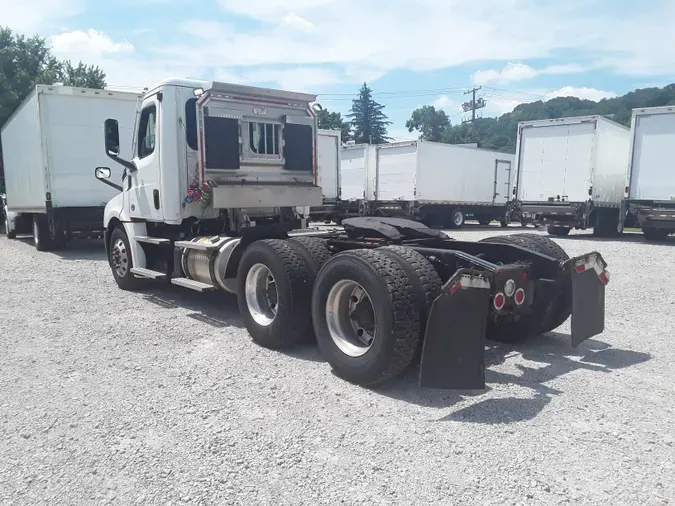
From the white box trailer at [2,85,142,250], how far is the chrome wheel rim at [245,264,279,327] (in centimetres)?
798

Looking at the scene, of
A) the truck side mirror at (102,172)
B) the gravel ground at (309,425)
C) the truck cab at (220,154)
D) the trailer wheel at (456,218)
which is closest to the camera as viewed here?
the gravel ground at (309,425)

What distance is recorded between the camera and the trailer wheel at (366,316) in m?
3.88

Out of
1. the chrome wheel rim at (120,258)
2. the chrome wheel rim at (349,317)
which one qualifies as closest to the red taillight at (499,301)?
the chrome wheel rim at (349,317)

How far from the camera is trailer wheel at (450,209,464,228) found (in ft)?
79.7

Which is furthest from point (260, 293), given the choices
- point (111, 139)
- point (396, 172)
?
point (396, 172)

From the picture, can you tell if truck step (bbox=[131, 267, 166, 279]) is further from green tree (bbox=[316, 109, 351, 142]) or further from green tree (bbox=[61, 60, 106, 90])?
green tree (bbox=[316, 109, 351, 142])

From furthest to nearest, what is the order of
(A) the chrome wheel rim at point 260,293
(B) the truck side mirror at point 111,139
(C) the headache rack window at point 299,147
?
(B) the truck side mirror at point 111,139, (C) the headache rack window at point 299,147, (A) the chrome wheel rim at point 260,293

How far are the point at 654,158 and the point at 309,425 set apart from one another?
15.9m

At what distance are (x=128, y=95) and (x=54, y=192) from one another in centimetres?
291

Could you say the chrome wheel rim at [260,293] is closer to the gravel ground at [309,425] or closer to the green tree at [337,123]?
the gravel ground at [309,425]

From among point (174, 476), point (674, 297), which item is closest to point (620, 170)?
point (674, 297)

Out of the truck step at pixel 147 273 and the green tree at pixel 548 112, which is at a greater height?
the green tree at pixel 548 112

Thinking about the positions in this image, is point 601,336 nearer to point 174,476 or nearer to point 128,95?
point 174,476

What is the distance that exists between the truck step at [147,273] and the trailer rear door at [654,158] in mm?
14504
